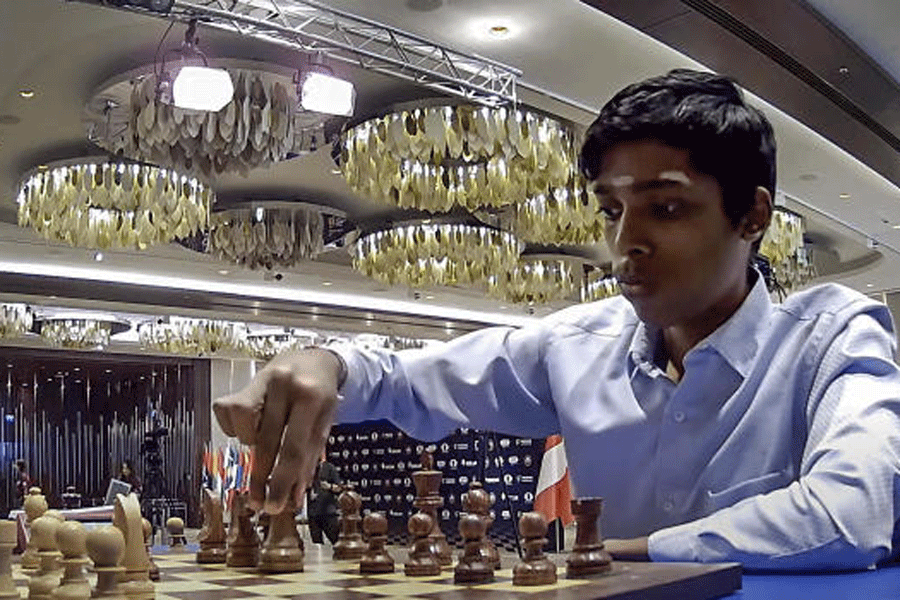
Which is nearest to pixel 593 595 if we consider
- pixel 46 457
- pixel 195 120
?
pixel 195 120

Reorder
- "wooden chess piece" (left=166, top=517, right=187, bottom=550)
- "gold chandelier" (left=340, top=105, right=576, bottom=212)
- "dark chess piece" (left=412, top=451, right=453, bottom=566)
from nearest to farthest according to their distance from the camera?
"dark chess piece" (left=412, top=451, right=453, bottom=566) → "wooden chess piece" (left=166, top=517, right=187, bottom=550) → "gold chandelier" (left=340, top=105, right=576, bottom=212)

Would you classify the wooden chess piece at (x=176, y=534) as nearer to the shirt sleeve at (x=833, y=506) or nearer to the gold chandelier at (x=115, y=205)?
the shirt sleeve at (x=833, y=506)

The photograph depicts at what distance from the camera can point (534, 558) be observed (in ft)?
3.84

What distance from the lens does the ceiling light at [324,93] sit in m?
5.93

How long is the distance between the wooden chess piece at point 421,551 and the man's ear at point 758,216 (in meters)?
0.55

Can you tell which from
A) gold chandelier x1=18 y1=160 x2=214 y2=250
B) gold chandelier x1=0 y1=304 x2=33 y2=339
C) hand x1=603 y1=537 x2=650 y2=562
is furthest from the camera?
gold chandelier x1=0 y1=304 x2=33 y2=339

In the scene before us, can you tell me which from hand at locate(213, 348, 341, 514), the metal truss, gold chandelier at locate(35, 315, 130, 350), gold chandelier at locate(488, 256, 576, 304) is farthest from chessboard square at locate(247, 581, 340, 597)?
gold chandelier at locate(35, 315, 130, 350)

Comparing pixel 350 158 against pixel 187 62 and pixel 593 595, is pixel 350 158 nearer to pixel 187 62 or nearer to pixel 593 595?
pixel 187 62

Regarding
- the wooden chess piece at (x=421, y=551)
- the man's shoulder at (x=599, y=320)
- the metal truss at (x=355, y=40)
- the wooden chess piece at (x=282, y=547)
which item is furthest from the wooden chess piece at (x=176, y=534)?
the metal truss at (x=355, y=40)

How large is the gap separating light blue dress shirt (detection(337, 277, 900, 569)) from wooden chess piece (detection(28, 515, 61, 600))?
1.24 ft

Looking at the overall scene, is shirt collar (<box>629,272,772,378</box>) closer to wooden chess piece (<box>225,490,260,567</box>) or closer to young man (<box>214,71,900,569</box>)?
young man (<box>214,71,900,569</box>)

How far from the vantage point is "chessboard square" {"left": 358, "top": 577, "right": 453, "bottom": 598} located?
108cm

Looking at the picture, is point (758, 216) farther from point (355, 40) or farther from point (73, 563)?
point (355, 40)

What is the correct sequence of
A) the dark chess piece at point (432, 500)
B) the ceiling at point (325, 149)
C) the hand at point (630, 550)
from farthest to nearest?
the ceiling at point (325, 149) → the dark chess piece at point (432, 500) → the hand at point (630, 550)
